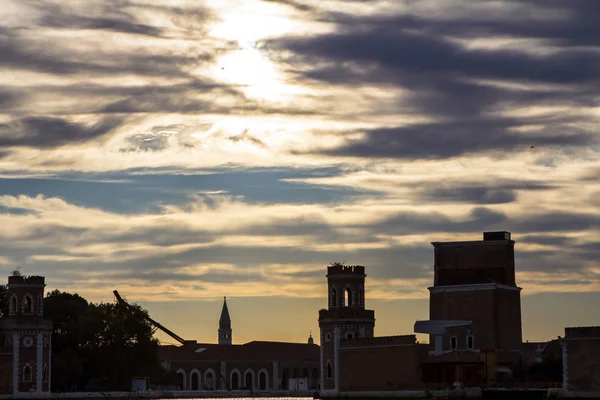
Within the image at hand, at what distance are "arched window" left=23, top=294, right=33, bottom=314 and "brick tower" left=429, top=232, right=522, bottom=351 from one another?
3626cm

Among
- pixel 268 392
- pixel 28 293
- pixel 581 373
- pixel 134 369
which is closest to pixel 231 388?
pixel 268 392

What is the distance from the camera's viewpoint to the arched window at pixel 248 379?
589 ft

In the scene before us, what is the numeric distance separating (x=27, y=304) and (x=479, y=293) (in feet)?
135

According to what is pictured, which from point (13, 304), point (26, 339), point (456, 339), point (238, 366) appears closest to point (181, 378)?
point (238, 366)

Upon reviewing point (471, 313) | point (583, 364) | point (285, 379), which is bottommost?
point (583, 364)

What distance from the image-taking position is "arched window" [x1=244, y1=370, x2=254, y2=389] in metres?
179

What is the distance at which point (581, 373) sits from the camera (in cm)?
10550

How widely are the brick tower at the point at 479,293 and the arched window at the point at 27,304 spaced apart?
36256 mm

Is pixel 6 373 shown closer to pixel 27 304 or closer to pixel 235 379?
pixel 27 304

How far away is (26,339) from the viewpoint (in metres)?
125

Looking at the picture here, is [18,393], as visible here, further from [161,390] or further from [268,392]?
[268,392]

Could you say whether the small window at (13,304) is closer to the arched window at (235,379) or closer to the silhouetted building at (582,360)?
the silhouetted building at (582,360)

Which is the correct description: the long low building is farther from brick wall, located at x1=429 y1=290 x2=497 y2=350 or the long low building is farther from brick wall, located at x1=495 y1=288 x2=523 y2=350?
brick wall, located at x1=495 y1=288 x2=523 y2=350

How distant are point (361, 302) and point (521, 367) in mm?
19958
